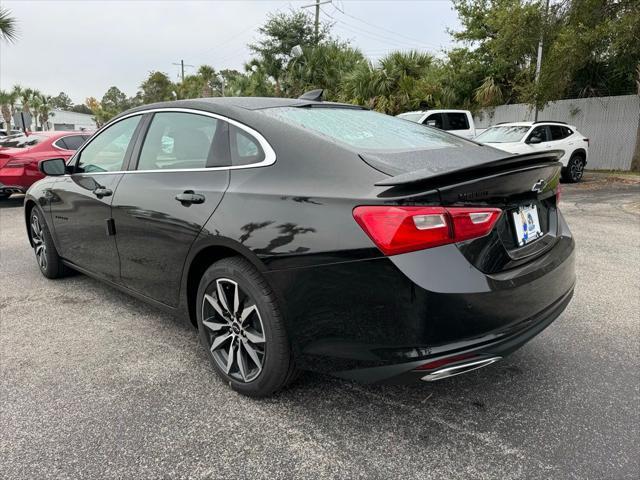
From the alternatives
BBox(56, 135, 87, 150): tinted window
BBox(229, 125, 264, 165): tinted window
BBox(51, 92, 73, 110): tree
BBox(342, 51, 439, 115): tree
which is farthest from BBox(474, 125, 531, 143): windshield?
BBox(51, 92, 73, 110): tree

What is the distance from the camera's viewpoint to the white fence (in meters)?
15.7

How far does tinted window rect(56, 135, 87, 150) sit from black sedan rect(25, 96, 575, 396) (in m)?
7.75

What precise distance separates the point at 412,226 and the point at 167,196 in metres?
1.55

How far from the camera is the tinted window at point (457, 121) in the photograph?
14227 millimetres

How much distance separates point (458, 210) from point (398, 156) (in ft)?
1.60

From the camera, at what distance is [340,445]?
86.1 inches

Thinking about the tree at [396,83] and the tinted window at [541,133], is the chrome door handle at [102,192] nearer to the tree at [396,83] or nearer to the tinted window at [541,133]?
the tinted window at [541,133]

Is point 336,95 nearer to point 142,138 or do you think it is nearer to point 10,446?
point 142,138

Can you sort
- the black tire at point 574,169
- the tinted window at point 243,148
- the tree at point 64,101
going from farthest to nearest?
1. the tree at point 64,101
2. the black tire at point 574,169
3. the tinted window at point 243,148

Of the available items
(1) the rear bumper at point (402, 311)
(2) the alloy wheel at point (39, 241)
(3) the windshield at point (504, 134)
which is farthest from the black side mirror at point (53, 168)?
(3) the windshield at point (504, 134)

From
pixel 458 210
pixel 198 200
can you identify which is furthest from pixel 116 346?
pixel 458 210

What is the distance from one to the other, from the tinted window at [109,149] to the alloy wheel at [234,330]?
1.40 m

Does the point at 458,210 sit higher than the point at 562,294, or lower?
higher

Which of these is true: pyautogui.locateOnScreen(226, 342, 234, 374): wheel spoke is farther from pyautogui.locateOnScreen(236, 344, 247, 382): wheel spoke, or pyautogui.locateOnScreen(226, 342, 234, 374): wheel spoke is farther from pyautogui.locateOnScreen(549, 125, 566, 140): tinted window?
pyautogui.locateOnScreen(549, 125, 566, 140): tinted window
